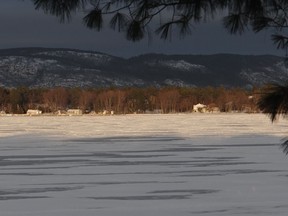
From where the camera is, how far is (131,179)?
13023 mm

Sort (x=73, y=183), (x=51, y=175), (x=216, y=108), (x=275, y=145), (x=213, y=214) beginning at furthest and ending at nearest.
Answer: (x=216, y=108)
(x=275, y=145)
(x=51, y=175)
(x=73, y=183)
(x=213, y=214)

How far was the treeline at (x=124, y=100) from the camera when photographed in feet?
286

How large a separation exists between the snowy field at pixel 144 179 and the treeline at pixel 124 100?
63.0 meters

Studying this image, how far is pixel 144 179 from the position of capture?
513 inches

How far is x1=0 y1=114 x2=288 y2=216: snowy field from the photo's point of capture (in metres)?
9.73

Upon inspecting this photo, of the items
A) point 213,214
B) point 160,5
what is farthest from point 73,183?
point 160,5

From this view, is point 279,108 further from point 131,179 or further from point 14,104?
point 14,104

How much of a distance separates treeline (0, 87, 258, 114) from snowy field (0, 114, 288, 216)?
207 ft

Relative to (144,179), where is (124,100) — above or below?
above

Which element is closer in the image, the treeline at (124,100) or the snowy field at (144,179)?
the snowy field at (144,179)

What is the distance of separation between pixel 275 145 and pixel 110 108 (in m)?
66.2

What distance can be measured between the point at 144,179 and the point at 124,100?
79.0 meters

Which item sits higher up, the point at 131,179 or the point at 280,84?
the point at 280,84

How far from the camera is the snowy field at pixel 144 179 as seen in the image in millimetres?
9727
